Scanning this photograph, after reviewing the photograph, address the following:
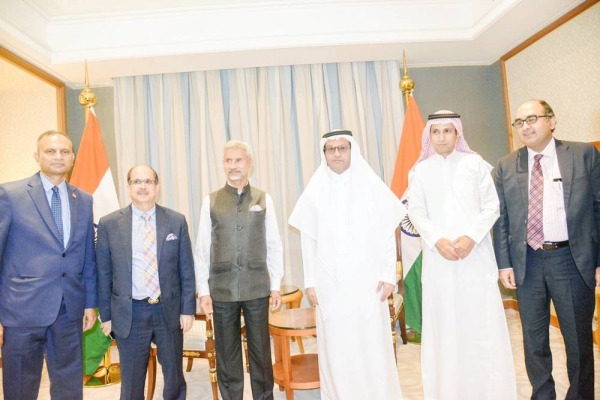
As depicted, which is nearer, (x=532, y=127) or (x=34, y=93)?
(x=532, y=127)

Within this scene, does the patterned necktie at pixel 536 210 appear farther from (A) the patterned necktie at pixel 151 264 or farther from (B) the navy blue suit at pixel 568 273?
(A) the patterned necktie at pixel 151 264

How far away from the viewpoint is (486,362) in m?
2.32

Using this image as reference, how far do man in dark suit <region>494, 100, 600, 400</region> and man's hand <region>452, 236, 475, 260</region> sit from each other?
0.29m

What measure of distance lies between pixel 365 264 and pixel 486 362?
0.86 meters

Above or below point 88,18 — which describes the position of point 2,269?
below

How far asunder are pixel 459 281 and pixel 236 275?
130 centimetres

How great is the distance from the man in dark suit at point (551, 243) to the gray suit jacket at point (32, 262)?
8.06ft

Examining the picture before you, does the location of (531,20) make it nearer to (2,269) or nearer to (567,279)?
(567,279)

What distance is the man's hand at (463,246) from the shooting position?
2.30 m

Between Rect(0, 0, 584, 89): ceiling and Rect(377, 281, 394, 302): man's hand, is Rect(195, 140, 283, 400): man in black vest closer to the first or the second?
Rect(377, 281, 394, 302): man's hand

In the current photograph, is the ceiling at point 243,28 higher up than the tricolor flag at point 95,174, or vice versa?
the ceiling at point 243,28

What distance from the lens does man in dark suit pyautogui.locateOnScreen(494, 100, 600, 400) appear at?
2250mm

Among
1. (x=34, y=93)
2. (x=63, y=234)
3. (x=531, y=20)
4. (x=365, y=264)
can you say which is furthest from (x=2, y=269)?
(x=531, y=20)

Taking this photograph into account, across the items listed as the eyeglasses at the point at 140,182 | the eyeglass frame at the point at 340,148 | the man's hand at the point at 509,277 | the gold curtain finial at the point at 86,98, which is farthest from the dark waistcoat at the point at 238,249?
the gold curtain finial at the point at 86,98
